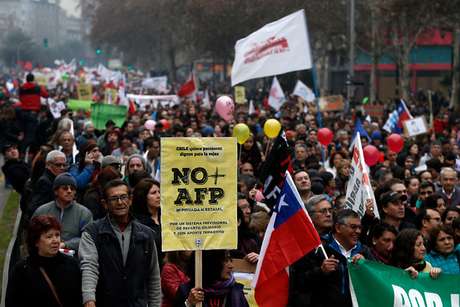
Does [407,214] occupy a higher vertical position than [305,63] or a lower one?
lower

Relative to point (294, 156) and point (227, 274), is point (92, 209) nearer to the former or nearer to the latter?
point (227, 274)

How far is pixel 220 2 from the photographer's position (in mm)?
53031

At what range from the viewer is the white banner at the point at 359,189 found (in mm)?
9058

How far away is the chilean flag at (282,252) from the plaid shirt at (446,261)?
1.40 meters

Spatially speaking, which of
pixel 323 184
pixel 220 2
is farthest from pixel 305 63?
pixel 220 2

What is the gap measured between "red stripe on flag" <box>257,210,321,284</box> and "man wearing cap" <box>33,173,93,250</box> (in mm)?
1540

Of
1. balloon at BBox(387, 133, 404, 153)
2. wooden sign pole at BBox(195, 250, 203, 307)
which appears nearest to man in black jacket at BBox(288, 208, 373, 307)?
wooden sign pole at BBox(195, 250, 203, 307)

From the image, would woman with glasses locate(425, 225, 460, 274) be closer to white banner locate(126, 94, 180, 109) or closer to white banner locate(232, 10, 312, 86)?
white banner locate(232, 10, 312, 86)

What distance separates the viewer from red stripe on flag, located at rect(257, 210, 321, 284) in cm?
716

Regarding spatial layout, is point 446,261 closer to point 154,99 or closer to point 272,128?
point 272,128

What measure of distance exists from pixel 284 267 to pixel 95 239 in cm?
131

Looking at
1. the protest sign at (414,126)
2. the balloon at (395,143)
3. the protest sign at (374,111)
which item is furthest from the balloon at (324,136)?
the protest sign at (374,111)

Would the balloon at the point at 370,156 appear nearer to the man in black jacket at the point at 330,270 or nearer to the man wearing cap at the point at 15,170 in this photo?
the man wearing cap at the point at 15,170

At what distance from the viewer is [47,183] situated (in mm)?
9289
